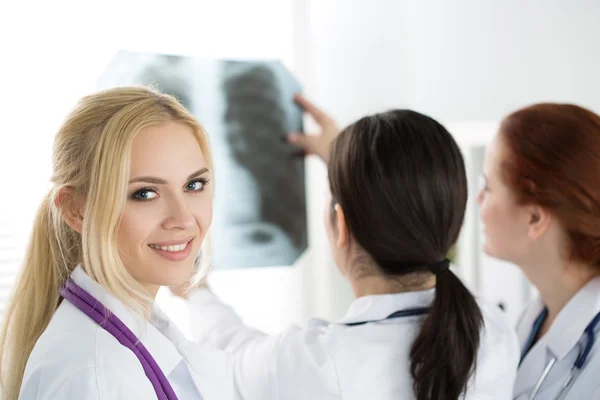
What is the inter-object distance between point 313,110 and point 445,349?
83cm

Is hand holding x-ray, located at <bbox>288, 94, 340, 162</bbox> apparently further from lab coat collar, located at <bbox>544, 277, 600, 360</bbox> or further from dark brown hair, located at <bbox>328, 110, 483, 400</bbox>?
lab coat collar, located at <bbox>544, 277, 600, 360</bbox>

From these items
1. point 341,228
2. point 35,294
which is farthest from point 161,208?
point 341,228

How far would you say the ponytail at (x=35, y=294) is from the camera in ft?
3.41

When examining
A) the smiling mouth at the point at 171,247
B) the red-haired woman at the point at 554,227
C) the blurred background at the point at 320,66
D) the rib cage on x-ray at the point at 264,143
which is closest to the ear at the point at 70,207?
the smiling mouth at the point at 171,247

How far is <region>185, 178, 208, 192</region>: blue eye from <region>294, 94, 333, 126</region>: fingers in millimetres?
706

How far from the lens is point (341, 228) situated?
1.23 m

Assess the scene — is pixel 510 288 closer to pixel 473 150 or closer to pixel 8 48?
pixel 473 150

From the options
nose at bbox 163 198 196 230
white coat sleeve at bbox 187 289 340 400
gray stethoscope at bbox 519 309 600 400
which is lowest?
gray stethoscope at bbox 519 309 600 400

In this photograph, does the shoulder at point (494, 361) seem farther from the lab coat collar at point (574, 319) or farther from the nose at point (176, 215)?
the nose at point (176, 215)

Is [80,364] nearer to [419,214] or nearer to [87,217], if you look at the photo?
[87,217]

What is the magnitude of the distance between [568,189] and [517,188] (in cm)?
12

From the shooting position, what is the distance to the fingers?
1.76 meters

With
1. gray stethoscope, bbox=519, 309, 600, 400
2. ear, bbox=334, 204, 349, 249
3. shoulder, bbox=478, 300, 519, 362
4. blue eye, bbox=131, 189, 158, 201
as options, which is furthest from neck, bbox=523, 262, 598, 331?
blue eye, bbox=131, 189, 158, 201

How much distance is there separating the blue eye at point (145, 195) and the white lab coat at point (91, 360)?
0.14m
